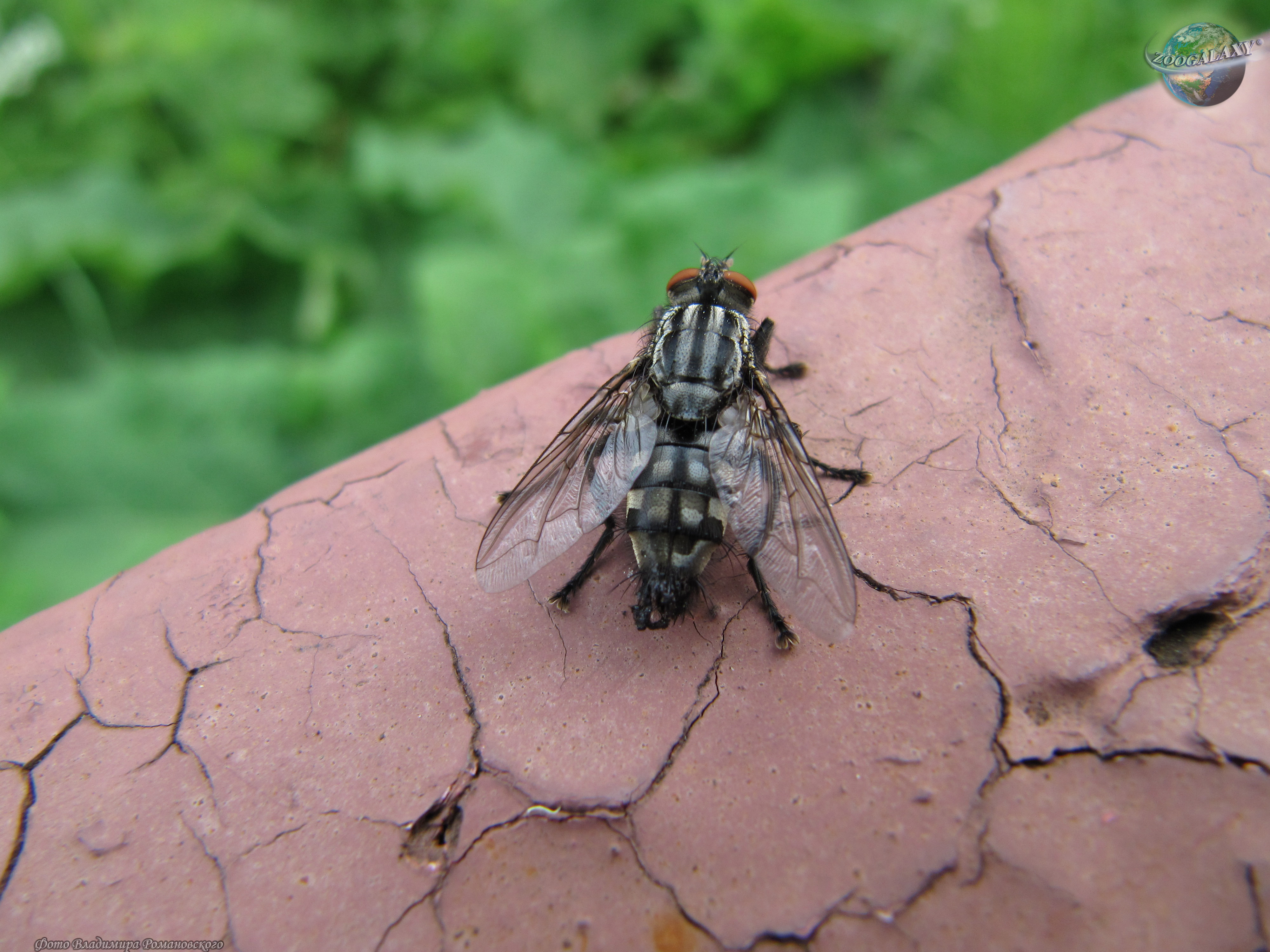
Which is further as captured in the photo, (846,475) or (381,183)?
(381,183)

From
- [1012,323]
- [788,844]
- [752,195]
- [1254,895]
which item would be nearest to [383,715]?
[788,844]

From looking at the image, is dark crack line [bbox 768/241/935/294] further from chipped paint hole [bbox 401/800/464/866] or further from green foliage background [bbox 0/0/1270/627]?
chipped paint hole [bbox 401/800/464/866]

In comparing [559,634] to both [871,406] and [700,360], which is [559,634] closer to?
[700,360]

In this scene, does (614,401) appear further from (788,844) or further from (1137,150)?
(1137,150)

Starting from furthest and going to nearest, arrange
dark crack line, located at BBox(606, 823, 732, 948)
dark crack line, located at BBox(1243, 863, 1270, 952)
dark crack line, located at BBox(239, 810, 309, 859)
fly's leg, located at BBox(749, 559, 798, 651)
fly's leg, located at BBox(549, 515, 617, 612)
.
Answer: fly's leg, located at BBox(549, 515, 617, 612) → fly's leg, located at BBox(749, 559, 798, 651) → dark crack line, located at BBox(239, 810, 309, 859) → dark crack line, located at BBox(606, 823, 732, 948) → dark crack line, located at BBox(1243, 863, 1270, 952)

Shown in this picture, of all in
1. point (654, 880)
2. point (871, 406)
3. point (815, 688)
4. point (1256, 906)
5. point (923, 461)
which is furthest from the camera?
point (871, 406)

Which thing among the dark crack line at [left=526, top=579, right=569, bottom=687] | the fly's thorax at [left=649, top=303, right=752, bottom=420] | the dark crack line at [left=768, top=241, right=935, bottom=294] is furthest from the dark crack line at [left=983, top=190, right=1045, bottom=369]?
the dark crack line at [left=526, top=579, right=569, bottom=687]

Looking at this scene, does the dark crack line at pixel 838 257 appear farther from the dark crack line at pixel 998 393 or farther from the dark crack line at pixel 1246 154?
the dark crack line at pixel 1246 154

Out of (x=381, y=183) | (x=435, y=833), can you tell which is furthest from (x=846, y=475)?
(x=381, y=183)
